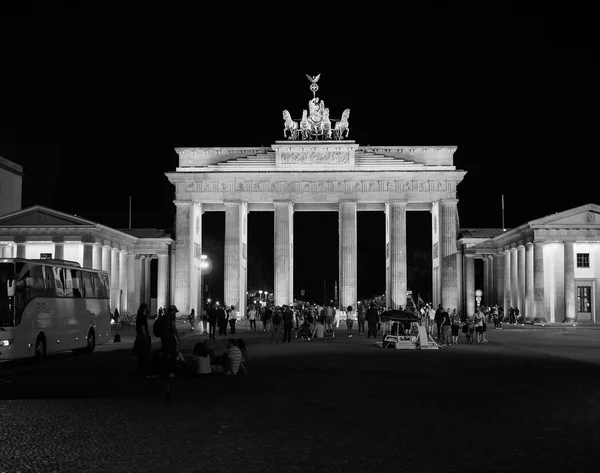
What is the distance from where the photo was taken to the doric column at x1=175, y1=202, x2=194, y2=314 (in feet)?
232

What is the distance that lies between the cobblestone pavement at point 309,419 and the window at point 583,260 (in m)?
41.7

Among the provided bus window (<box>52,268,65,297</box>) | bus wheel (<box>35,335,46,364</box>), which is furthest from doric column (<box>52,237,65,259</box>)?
bus wheel (<box>35,335,46,364</box>)

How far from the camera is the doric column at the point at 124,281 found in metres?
73.7

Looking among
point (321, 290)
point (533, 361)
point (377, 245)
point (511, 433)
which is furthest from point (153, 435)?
point (321, 290)

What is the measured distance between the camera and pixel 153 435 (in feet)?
38.8

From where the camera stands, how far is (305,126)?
7075 cm

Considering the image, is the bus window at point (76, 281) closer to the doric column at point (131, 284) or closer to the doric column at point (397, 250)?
the doric column at point (397, 250)

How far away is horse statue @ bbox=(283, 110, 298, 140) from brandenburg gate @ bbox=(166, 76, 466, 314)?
9 centimetres

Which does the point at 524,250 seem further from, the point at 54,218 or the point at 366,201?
the point at 54,218

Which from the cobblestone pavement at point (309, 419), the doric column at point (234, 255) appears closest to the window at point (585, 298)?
the doric column at point (234, 255)

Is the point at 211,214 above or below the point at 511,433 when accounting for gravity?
above

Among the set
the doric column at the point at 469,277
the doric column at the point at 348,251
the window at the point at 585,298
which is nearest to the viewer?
the window at the point at 585,298

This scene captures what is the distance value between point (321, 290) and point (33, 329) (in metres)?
124

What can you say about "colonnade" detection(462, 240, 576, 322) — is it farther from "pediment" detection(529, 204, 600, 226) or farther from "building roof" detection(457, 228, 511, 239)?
"building roof" detection(457, 228, 511, 239)
